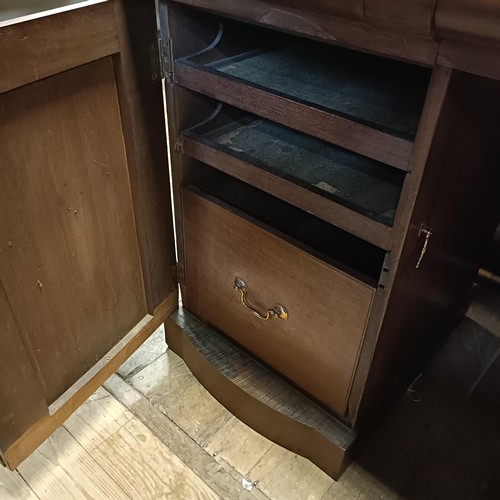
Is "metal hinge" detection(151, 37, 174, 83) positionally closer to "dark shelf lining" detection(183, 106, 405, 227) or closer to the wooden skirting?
"dark shelf lining" detection(183, 106, 405, 227)

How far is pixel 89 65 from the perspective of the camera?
63 centimetres

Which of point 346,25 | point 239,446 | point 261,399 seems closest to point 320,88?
point 346,25

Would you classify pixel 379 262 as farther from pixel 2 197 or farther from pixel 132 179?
pixel 2 197

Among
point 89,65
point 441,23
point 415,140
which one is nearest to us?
point 441,23

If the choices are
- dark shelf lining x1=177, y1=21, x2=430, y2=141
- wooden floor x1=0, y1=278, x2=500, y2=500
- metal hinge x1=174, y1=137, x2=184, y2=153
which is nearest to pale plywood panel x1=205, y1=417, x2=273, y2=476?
wooden floor x1=0, y1=278, x2=500, y2=500

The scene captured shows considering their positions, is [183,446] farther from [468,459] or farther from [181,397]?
[468,459]

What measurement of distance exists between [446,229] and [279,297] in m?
0.27

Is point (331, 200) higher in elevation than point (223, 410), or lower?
higher

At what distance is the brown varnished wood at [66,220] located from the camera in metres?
0.60

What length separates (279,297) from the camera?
31.7 inches

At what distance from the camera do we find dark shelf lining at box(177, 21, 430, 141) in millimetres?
628

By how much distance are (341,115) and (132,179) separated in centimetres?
35

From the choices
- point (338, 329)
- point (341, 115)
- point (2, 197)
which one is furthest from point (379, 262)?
point (2, 197)

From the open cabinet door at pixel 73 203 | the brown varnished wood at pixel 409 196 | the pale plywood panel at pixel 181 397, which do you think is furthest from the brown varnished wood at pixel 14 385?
the brown varnished wood at pixel 409 196
